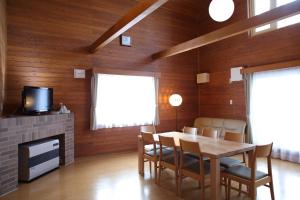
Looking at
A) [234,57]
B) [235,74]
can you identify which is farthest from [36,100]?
[234,57]

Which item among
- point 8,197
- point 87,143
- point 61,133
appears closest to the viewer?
point 8,197

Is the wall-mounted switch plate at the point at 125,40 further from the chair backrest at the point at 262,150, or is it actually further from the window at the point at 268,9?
the chair backrest at the point at 262,150

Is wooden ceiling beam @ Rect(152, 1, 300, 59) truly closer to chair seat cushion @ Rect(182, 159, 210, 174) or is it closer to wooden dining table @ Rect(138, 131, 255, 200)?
wooden dining table @ Rect(138, 131, 255, 200)

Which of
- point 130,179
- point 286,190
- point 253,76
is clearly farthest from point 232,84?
point 130,179

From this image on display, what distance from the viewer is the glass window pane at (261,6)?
5.07 m

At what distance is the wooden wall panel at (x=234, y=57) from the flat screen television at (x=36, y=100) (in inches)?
174

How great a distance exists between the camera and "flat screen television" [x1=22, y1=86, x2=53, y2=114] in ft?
12.5

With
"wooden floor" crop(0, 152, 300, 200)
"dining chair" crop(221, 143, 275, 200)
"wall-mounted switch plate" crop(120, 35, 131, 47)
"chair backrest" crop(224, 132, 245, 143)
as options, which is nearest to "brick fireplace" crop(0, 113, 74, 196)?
"wooden floor" crop(0, 152, 300, 200)

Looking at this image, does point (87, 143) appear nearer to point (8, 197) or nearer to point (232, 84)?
point (8, 197)

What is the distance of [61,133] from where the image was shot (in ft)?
14.2

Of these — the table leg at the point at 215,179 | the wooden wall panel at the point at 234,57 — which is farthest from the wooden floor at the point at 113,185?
the wooden wall panel at the point at 234,57

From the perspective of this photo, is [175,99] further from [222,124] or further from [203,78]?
[222,124]

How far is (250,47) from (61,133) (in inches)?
190

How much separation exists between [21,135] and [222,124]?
454cm
